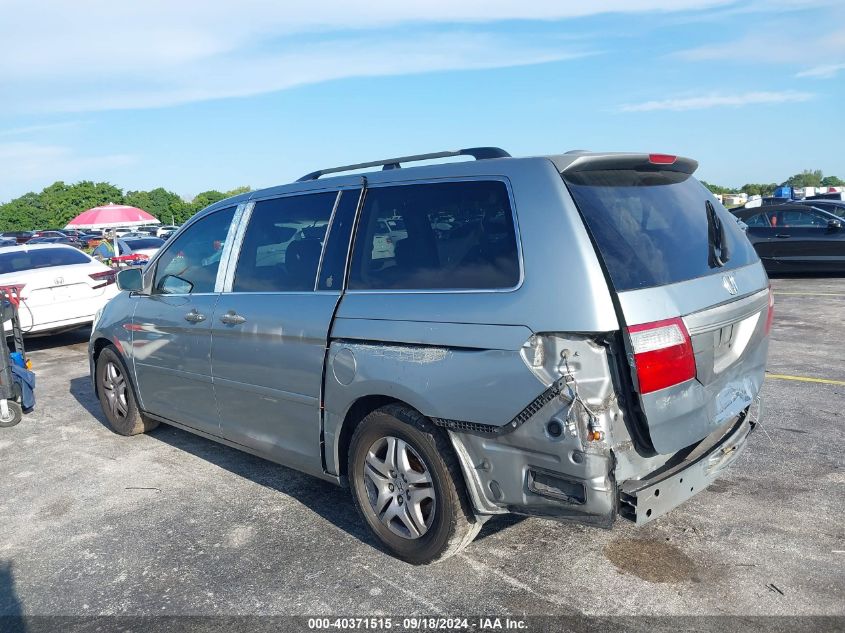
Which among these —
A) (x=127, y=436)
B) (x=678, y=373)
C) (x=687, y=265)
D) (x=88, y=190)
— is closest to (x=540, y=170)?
(x=687, y=265)

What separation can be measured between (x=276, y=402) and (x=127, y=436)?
2.47 m

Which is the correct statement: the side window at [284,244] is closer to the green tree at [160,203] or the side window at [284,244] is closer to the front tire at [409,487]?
the front tire at [409,487]

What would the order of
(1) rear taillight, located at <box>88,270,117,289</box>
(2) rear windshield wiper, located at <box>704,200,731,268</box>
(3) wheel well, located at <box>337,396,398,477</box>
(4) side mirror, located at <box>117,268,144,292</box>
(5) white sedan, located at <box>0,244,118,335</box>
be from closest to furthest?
1. (2) rear windshield wiper, located at <box>704,200,731,268</box>
2. (3) wheel well, located at <box>337,396,398,477</box>
3. (4) side mirror, located at <box>117,268,144,292</box>
4. (5) white sedan, located at <box>0,244,118,335</box>
5. (1) rear taillight, located at <box>88,270,117,289</box>

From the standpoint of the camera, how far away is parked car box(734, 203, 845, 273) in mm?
14070

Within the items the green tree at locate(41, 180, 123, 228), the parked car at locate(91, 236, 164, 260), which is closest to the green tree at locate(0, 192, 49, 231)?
the green tree at locate(41, 180, 123, 228)

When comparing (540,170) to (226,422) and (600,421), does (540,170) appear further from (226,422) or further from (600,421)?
(226,422)

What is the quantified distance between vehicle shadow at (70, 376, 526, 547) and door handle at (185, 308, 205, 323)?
3.61 ft

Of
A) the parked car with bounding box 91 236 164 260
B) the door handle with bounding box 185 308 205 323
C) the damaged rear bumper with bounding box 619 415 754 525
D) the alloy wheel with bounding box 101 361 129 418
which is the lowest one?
the alloy wheel with bounding box 101 361 129 418

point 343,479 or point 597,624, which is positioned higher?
point 343,479

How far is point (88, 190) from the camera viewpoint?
81.1m

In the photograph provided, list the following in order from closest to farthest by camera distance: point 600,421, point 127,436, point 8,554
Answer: point 600,421, point 8,554, point 127,436

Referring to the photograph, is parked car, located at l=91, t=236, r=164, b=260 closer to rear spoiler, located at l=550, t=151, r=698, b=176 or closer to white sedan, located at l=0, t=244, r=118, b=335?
white sedan, located at l=0, t=244, r=118, b=335

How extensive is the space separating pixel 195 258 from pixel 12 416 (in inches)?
107

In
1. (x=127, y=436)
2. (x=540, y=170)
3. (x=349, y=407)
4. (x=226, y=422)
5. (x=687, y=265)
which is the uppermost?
(x=540, y=170)
